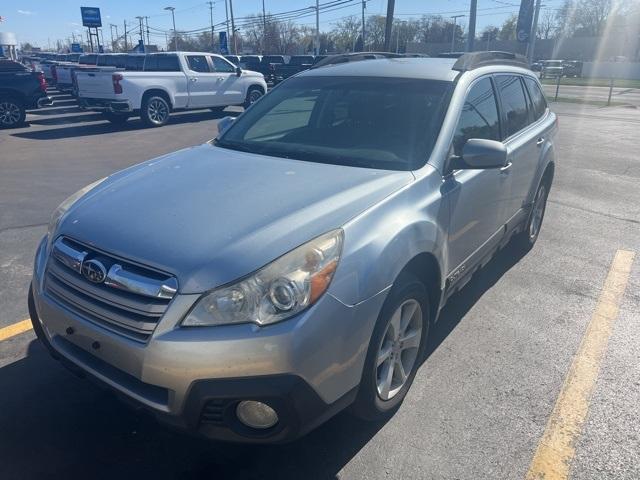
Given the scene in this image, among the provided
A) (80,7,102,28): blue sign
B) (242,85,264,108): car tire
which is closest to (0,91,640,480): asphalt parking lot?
(242,85,264,108): car tire

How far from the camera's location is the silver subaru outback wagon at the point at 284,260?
2.08 meters

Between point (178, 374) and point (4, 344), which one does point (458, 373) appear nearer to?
point (178, 374)

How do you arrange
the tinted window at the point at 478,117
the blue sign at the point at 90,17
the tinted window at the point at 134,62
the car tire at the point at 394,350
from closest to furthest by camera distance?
the car tire at the point at 394,350
the tinted window at the point at 478,117
the tinted window at the point at 134,62
the blue sign at the point at 90,17

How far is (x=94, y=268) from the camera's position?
2330mm

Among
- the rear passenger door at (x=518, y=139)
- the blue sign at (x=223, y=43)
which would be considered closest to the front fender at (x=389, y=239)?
the rear passenger door at (x=518, y=139)

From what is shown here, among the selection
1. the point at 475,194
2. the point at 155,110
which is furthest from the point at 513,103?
the point at 155,110

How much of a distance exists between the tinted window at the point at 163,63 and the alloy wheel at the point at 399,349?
1469cm

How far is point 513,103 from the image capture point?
445 cm

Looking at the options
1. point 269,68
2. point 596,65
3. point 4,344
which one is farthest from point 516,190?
point 596,65

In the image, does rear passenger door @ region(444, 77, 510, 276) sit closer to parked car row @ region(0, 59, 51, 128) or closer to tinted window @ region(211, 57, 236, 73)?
tinted window @ region(211, 57, 236, 73)

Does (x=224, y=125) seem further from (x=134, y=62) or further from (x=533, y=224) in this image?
(x=134, y=62)

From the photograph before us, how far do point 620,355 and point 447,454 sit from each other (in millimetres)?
1685

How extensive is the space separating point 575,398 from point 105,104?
A: 14245mm

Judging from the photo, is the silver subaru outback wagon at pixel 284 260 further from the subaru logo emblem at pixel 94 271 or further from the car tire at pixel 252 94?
the car tire at pixel 252 94
